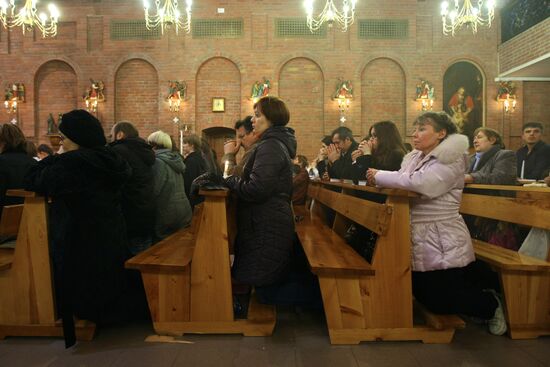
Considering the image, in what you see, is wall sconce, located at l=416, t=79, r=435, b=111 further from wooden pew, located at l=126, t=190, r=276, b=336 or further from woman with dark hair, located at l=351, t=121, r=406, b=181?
wooden pew, located at l=126, t=190, r=276, b=336

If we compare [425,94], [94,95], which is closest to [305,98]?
[425,94]

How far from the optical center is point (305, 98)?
12508mm

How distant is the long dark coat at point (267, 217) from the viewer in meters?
2.80

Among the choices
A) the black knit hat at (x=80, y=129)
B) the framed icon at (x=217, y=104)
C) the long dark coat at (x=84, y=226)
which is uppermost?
the framed icon at (x=217, y=104)

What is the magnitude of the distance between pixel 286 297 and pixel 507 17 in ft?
40.7

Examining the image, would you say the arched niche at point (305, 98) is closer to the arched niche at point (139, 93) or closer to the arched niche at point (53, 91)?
the arched niche at point (139, 93)

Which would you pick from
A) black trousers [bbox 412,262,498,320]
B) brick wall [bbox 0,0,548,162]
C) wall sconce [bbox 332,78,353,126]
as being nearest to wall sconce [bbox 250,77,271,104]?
brick wall [bbox 0,0,548,162]

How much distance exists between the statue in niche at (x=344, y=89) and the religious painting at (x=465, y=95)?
9.15ft

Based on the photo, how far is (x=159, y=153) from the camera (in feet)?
13.0

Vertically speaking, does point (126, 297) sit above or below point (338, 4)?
below

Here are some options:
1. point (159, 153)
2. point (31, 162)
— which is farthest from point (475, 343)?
point (31, 162)

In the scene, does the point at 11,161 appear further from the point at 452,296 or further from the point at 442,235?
the point at 452,296

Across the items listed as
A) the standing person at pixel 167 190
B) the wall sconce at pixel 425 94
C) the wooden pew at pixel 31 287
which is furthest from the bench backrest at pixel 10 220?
the wall sconce at pixel 425 94

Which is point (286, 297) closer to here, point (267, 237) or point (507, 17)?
point (267, 237)
